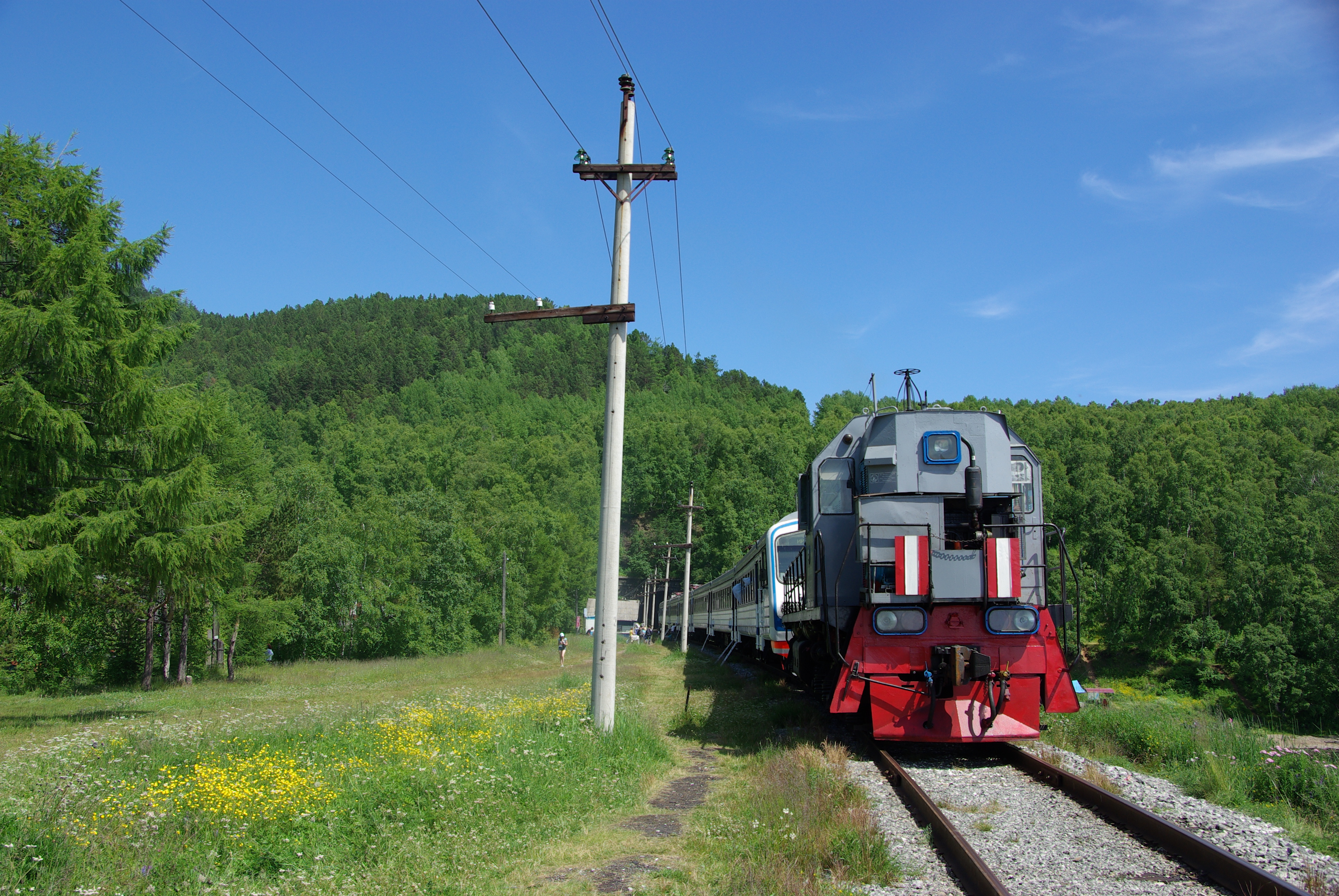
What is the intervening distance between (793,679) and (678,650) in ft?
85.5

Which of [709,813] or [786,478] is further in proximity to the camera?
[786,478]

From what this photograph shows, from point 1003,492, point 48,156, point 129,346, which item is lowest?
point 1003,492

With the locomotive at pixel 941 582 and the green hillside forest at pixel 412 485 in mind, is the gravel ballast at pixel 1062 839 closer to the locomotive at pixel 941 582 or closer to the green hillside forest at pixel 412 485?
the locomotive at pixel 941 582

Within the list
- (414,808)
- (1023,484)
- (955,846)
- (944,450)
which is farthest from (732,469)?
(955,846)

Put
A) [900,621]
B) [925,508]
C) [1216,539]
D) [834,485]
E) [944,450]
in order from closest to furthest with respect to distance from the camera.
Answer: [900,621] < [925,508] < [944,450] < [834,485] < [1216,539]

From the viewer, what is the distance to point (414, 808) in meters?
6.46

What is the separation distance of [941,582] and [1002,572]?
68cm

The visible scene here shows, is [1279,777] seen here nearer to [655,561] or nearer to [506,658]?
[506,658]

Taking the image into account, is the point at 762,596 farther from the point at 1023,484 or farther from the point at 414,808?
the point at 414,808

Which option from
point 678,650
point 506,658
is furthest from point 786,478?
point 506,658

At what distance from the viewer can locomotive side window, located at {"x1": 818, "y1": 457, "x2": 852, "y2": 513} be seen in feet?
35.2

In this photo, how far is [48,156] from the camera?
52.1 feet

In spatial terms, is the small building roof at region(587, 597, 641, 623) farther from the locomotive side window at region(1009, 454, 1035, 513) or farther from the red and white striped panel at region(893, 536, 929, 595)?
the red and white striped panel at region(893, 536, 929, 595)

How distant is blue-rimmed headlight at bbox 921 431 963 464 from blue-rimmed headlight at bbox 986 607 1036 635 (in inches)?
71.5
